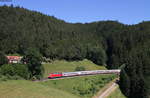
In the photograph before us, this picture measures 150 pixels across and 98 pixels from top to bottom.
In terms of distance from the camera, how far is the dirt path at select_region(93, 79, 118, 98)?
73713 millimetres

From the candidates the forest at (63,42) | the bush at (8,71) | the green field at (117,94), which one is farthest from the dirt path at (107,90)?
the bush at (8,71)

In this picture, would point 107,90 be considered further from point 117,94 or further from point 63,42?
point 63,42

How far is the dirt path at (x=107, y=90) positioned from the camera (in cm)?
7371

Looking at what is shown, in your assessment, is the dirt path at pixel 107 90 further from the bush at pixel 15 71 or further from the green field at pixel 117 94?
the bush at pixel 15 71

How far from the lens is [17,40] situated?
134 metres

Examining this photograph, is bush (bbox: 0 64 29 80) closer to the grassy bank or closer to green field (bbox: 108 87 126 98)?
the grassy bank

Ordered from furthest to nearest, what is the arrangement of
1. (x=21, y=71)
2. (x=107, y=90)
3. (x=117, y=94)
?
(x=107, y=90) → (x=117, y=94) → (x=21, y=71)

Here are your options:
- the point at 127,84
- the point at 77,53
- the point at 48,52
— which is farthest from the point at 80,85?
the point at 77,53

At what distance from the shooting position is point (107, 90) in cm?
7831

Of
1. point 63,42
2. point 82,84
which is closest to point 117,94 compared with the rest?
point 82,84

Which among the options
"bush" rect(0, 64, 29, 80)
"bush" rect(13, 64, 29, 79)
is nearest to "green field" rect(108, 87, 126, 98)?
"bush" rect(13, 64, 29, 79)

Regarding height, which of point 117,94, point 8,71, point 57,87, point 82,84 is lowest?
point 117,94

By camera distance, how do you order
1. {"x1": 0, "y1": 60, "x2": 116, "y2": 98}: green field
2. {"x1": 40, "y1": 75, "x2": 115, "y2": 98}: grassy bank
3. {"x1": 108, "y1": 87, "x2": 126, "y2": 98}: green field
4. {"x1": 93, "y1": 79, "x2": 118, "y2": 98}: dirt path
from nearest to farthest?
1. {"x1": 0, "y1": 60, "x2": 116, "y2": 98}: green field
2. {"x1": 40, "y1": 75, "x2": 115, "y2": 98}: grassy bank
3. {"x1": 93, "y1": 79, "x2": 118, "y2": 98}: dirt path
4. {"x1": 108, "y1": 87, "x2": 126, "y2": 98}: green field

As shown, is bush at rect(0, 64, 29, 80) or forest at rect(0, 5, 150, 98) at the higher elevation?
forest at rect(0, 5, 150, 98)
